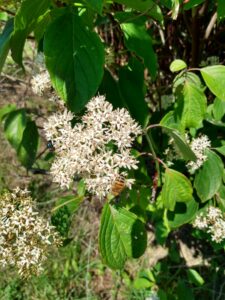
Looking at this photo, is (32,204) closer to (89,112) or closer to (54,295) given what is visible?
(89,112)

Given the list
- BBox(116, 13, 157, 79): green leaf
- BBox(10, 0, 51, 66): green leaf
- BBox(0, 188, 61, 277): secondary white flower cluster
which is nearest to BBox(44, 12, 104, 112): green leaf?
BBox(10, 0, 51, 66): green leaf

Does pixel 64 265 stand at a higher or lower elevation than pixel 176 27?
lower

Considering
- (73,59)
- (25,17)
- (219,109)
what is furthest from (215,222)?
(25,17)

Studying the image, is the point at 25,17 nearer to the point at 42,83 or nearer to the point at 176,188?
the point at 42,83

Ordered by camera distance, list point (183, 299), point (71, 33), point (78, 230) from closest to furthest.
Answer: point (71, 33)
point (183, 299)
point (78, 230)

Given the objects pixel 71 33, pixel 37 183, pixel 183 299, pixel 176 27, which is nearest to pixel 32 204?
pixel 71 33

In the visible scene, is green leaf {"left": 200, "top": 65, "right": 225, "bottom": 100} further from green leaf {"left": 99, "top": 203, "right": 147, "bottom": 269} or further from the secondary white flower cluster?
the secondary white flower cluster
